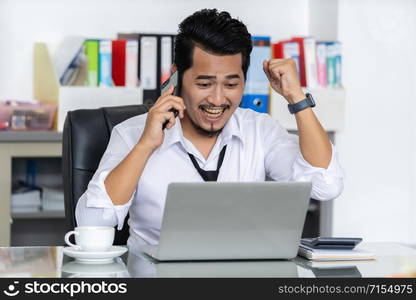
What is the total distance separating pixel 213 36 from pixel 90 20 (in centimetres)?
171

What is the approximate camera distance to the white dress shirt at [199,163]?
211 centimetres

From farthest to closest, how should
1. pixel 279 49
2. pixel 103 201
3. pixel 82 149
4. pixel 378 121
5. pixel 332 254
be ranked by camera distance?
pixel 378 121 → pixel 279 49 → pixel 82 149 → pixel 103 201 → pixel 332 254

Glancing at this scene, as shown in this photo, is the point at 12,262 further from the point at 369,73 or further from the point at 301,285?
the point at 369,73

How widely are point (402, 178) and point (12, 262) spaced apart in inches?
106

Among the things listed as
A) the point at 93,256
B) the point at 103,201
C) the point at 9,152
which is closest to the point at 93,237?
the point at 93,256

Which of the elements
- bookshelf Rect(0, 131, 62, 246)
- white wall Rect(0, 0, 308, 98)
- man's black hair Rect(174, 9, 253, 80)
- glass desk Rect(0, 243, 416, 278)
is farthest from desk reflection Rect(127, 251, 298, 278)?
white wall Rect(0, 0, 308, 98)

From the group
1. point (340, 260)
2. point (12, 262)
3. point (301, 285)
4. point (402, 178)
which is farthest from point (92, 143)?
point (402, 178)

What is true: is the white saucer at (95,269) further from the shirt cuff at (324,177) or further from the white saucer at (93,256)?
the shirt cuff at (324,177)

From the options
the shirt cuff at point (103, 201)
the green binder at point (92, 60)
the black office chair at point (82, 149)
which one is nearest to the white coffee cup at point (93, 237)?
the shirt cuff at point (103, 201)

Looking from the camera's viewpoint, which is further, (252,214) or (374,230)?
(374,230)

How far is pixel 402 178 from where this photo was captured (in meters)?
3.88

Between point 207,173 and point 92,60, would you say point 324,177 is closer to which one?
point 207,173

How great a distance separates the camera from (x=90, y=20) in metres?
3.73

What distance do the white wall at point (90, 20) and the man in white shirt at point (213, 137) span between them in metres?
1.58
